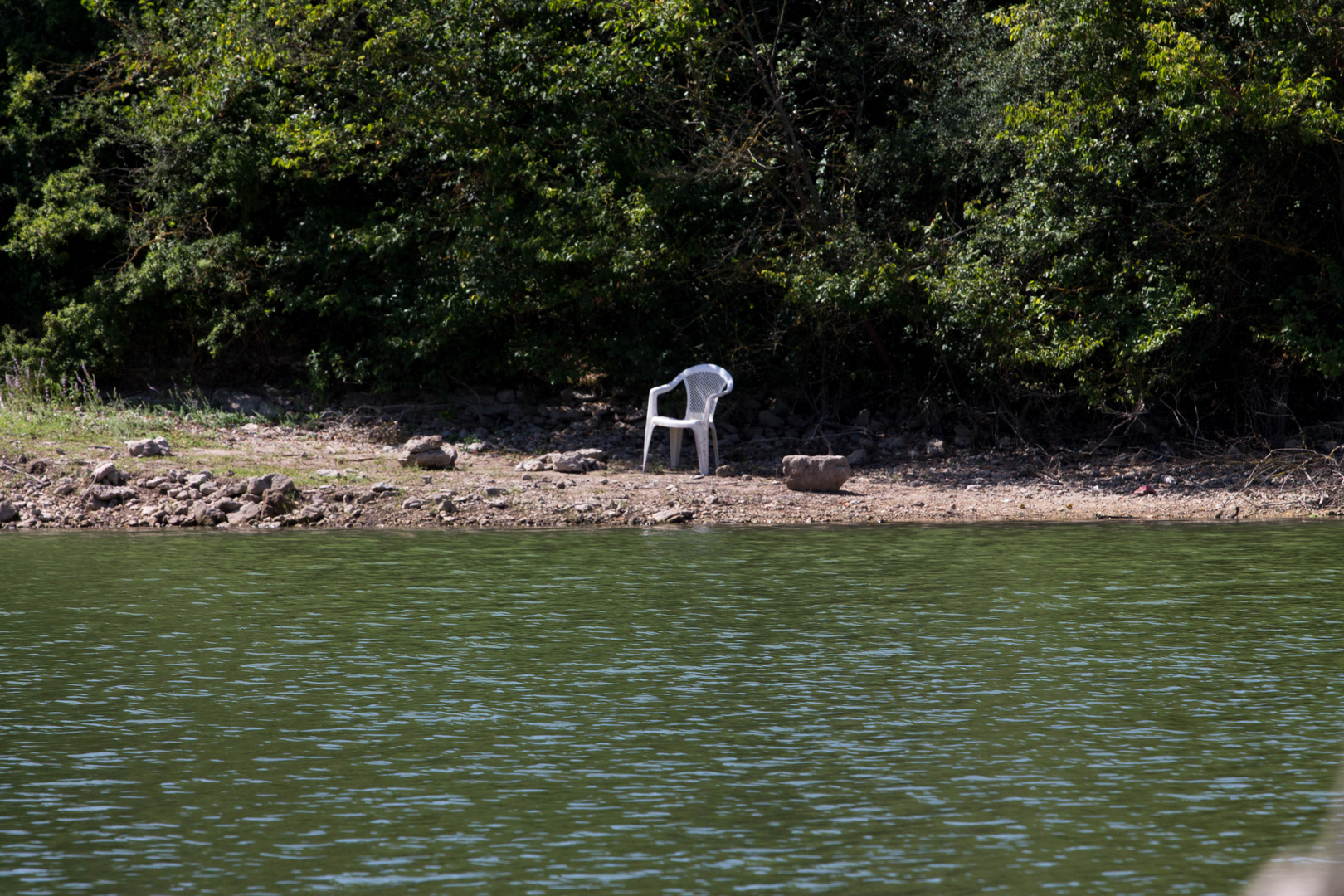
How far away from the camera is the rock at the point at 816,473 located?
14.0m

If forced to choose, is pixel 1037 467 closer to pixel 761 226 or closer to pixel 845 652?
pixel 761 226

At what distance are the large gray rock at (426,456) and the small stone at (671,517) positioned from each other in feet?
8.59

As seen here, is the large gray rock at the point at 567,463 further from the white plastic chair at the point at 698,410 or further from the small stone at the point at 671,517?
the small stone at the point at 671,517

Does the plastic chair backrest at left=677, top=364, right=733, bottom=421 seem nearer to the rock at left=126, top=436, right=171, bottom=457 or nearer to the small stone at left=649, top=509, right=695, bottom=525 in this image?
the small stone at left=649, top=509, right=695, bottom=525

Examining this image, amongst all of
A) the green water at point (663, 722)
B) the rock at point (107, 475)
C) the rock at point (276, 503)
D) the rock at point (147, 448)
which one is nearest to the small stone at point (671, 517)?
the green water at point (663, 722)

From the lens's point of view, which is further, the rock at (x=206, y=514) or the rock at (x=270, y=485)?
the rock at (x=270, y=485)

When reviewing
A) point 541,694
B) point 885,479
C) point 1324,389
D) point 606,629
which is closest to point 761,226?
point 885,479

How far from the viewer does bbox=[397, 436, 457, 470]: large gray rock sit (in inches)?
576

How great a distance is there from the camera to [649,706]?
6.61 meters

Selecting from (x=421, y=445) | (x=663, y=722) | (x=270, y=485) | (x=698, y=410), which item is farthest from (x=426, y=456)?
(x=663, y=722)

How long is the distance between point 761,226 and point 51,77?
9.42 metres

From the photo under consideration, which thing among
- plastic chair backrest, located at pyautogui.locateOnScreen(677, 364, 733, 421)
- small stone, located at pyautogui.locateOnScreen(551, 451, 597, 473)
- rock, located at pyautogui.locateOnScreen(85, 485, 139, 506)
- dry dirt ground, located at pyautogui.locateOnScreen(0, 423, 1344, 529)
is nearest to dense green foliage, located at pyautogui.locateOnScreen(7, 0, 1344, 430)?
dry dirt ground, located at pyautogui.locateOnScreen(0, 423, 1344, 529)

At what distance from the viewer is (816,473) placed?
45.9 ft

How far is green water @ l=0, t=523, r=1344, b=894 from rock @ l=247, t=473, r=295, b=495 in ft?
6.90
